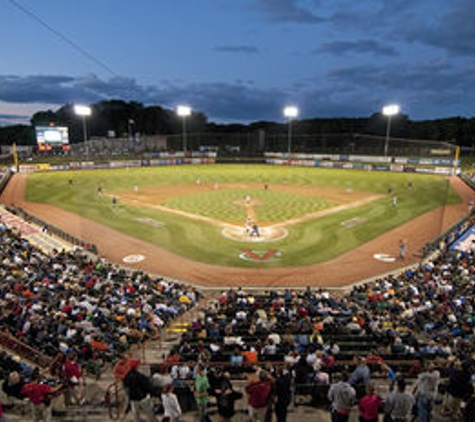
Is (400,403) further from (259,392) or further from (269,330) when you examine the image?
(269,330)

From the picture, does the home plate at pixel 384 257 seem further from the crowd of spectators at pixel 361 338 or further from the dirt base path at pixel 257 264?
the crowd of spectators at pixel 361 338

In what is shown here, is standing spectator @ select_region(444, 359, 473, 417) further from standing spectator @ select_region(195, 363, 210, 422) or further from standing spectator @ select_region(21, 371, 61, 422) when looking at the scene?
standing spectator @ select_region(21, 371, 61, 422)

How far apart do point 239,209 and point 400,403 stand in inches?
1373

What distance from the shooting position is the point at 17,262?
2083cm

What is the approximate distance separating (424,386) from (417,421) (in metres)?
1.04

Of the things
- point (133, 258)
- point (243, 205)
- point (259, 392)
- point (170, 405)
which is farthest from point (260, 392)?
point (243, 205)

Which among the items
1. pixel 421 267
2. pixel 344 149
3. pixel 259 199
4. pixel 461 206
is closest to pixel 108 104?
pixel 344 149

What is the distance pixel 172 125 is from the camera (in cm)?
16912

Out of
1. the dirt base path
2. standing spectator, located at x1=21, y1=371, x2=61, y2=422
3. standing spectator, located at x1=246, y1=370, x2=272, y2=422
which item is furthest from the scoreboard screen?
standing spectator, located at x1=246, y1=370, x2=272, y2=422

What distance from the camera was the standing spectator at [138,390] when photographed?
697cm

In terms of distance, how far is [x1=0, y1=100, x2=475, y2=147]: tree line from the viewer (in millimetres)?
123188

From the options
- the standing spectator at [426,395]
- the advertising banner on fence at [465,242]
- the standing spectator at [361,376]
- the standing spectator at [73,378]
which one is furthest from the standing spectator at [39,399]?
the advertising banner on fence at [465,242]

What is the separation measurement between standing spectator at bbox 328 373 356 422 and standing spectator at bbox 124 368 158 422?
3.65 m

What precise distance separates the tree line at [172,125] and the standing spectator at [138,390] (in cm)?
12570
